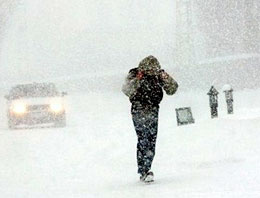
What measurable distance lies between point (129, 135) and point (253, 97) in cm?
1544

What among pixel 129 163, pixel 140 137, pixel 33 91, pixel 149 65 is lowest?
pixel 129 163

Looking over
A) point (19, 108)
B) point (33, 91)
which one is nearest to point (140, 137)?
point (19, 108)

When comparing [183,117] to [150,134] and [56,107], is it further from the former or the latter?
[150,134]

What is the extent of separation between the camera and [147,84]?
7500 mm

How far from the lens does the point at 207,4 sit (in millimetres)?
→ 36656

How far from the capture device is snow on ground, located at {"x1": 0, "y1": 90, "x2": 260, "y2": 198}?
6773 mm

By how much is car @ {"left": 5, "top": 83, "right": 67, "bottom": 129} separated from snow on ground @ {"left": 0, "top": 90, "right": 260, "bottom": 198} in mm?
1585

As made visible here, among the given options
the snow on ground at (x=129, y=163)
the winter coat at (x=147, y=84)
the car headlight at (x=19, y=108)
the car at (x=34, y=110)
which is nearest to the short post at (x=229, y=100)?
the snow on ground at (x=129, y=163)

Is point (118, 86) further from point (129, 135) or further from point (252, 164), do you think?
point (252, 164)

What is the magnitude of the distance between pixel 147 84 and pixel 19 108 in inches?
410

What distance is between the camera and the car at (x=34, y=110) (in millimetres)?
17172

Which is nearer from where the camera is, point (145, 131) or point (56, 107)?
point (145, 131)

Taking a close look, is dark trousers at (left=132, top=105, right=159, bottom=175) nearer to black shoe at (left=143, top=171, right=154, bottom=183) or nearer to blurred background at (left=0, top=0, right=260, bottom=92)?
black shoe at (left=143, top=171, right=154, bottom=183)

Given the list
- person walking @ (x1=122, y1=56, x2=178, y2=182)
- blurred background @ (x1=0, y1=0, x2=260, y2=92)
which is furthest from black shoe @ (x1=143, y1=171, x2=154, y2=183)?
blurred background @ (x1=0, y1=0, x2=260, y2=92)
